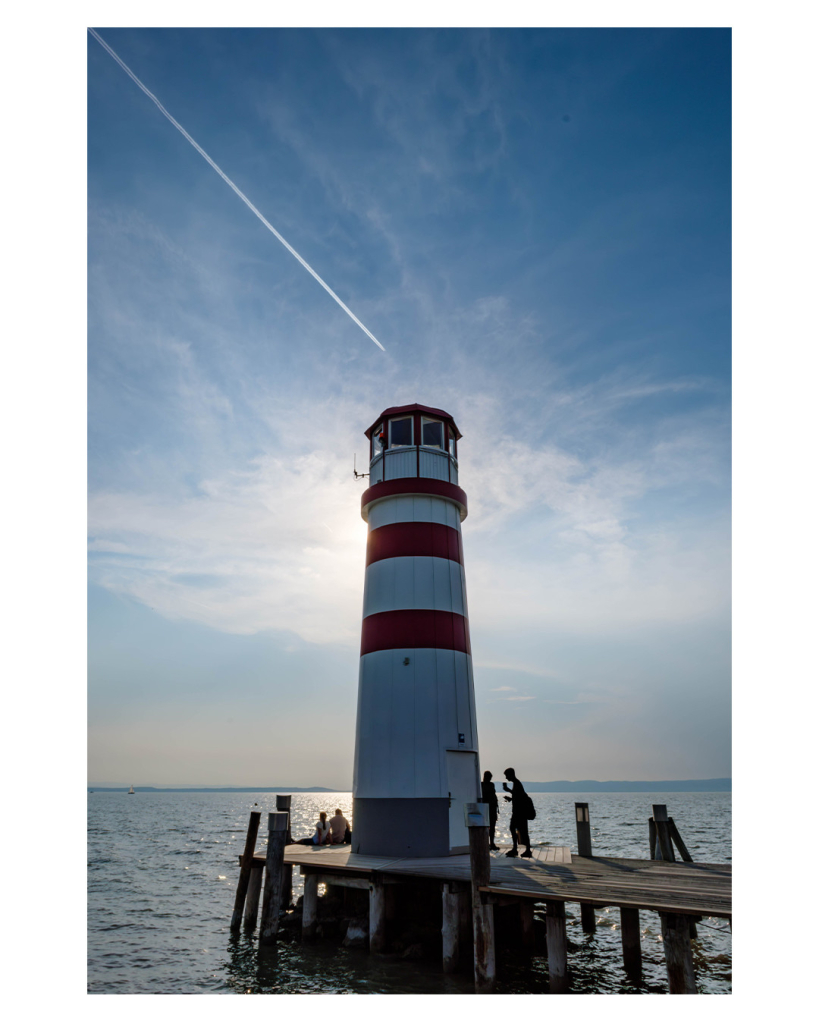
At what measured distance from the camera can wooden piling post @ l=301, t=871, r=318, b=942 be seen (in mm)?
13227

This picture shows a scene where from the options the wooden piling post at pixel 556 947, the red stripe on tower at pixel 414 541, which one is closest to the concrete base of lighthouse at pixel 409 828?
the wooden piling post at pixel 556 947

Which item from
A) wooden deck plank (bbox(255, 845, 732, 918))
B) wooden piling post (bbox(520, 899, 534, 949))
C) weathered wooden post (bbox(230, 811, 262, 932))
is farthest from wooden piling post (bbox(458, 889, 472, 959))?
weathered wooden post (bbox(230, 811, 262, 932))

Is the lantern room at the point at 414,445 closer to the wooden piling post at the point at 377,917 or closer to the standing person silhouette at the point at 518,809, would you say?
the standing person silhouette at the point at 518,809

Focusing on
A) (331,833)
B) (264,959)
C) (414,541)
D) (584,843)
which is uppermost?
(414,541)

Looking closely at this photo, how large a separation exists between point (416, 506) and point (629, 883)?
8.95m

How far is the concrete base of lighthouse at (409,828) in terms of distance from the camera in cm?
1403

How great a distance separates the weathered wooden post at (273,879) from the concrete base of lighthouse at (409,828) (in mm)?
2063

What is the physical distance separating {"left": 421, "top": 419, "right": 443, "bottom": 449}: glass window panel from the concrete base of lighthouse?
8.39 m

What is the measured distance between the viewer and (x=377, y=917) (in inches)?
475

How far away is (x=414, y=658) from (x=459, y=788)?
2960mm

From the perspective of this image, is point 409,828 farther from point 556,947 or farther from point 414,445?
point 414,445

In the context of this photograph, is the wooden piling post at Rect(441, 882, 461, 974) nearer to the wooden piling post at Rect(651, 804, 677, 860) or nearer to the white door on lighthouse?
the white door on lighthouse

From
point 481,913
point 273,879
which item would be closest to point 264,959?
point 273,879
